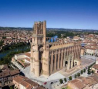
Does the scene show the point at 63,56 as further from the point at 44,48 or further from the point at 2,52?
the point at 2,52

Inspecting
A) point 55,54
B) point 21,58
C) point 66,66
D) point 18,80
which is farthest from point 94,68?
point 21,58

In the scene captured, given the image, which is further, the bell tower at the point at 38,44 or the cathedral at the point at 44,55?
the cathedral at the point at 44,55

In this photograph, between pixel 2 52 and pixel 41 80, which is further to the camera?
pixel 2 52

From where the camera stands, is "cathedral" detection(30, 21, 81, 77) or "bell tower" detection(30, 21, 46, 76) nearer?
"bell tower" detection(30, 21, 46, 76)

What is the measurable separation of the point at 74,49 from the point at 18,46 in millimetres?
56090

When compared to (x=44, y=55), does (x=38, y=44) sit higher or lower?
higher

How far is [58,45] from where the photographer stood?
40.9 meters

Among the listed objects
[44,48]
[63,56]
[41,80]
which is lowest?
[41,80]

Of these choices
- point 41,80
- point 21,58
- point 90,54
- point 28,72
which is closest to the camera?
point 41,80

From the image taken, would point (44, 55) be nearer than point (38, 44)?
No

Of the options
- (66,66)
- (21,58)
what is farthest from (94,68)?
(21,58)

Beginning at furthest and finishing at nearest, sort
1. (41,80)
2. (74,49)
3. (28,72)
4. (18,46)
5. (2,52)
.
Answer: (18,46)
(2,52)
(74,49)
(28,72)
(41,80)

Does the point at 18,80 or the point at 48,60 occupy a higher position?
the point at 48,60

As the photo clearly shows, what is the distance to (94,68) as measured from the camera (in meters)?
42.4
